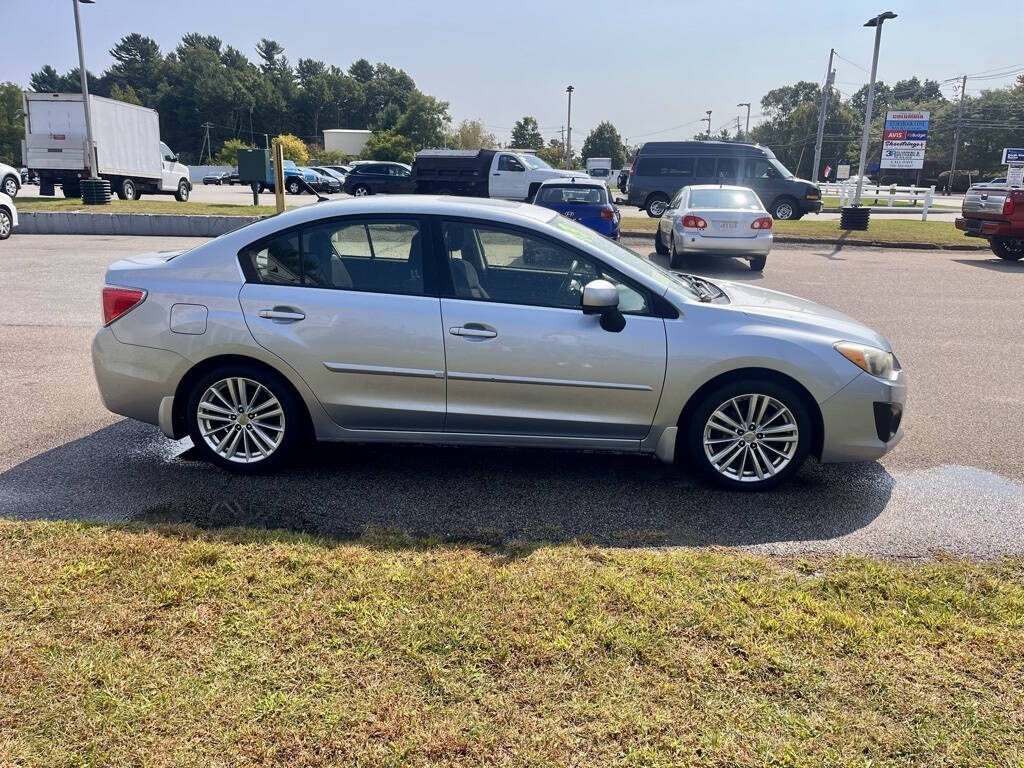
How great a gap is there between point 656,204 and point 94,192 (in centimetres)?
1742

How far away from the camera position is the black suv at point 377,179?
32438mm

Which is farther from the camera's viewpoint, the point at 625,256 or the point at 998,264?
the point at 998,264

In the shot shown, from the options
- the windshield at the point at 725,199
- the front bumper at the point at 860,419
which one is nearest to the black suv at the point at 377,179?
the windshield at the point at 725,199

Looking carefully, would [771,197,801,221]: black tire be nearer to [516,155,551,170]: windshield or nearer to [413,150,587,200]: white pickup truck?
[413,150,587,200]: white pickup truck

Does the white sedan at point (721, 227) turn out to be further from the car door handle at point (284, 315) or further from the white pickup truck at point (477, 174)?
the white pickup truck at point (477, 174)

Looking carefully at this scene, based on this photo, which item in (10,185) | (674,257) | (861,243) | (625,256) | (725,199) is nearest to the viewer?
(625,256)

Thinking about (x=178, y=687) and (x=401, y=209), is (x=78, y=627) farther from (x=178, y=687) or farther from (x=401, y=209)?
(x=401, y=209)

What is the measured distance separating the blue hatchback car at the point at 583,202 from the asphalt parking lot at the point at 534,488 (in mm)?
8591

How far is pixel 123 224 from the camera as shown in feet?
64.2

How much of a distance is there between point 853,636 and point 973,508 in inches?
75.6

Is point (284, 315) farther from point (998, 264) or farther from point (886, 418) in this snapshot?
point (998, 264)

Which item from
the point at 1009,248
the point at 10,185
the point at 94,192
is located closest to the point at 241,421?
the point at 1009,248

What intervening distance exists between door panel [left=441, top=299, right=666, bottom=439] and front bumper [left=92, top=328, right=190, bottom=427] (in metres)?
1.67

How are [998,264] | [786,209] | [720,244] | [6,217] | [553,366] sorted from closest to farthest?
[553,366]
[720,244]
[998,264]
[6,217]
[786,209]
